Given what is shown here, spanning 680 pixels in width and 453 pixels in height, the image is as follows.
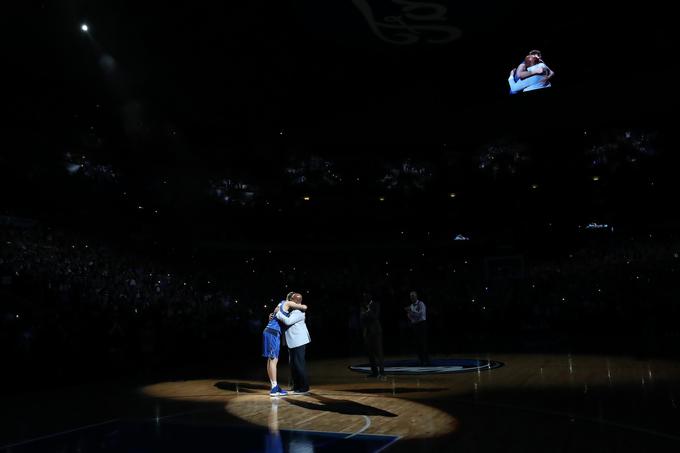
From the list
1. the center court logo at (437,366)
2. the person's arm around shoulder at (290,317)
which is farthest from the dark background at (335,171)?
the person's arm around shoulder at (290,317)

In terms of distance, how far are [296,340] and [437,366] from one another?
4.22 metres

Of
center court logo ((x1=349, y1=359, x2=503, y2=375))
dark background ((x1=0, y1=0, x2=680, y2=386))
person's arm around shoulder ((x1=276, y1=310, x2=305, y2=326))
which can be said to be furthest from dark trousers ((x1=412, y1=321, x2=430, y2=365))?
dark background ((x1=0, y1=0, x2=680, y2=386))

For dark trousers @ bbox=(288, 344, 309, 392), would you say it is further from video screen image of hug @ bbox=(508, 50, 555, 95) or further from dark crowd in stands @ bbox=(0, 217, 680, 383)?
video screen image of hug @ bbox=(508, 50, 555, 95)

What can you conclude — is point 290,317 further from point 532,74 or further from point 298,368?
point 532,74

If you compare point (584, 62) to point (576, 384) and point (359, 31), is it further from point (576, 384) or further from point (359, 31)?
point (576, 384)

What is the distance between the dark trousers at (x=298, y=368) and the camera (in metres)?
8.89

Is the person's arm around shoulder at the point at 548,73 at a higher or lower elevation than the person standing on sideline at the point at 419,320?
higher

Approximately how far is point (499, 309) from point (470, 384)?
11.3 m

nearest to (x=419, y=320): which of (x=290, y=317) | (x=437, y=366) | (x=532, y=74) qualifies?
(x=437, y=366)

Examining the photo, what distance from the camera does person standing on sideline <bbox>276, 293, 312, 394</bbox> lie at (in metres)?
8.88

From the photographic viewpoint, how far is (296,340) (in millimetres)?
8883

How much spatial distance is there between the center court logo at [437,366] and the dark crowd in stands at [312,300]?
2.34 metres

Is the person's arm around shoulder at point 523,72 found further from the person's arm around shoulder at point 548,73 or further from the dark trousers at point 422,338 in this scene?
the dark trousers at point 422,338

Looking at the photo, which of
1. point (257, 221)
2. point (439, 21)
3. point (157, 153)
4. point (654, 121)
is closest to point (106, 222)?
point (157, 153)
